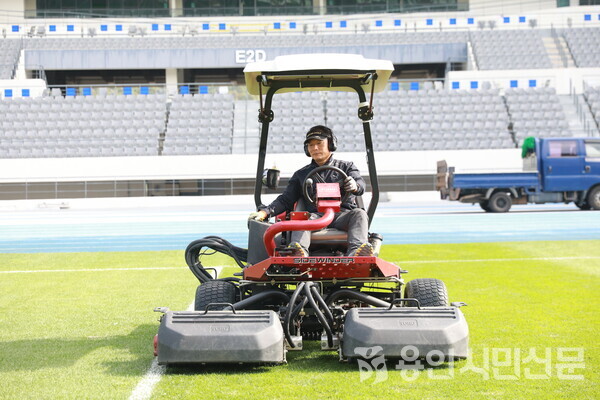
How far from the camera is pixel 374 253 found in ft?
20.9

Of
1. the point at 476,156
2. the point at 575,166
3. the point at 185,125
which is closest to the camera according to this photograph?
the point at 575,166

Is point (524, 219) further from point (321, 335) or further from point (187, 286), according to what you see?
point (321, 335)

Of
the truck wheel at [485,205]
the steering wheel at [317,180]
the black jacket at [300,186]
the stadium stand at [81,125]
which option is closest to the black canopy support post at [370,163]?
the black jacket at [300,186]

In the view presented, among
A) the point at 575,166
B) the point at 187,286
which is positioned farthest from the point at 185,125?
the point at 187,286

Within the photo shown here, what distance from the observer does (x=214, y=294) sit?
669 cm

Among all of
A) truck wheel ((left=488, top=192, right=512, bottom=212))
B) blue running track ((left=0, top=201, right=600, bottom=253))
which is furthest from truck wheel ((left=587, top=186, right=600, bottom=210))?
truck wheel ((left=488, top=192, right=512, bottom=212))

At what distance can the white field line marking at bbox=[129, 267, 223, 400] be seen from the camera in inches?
197

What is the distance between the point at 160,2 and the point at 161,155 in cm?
1738

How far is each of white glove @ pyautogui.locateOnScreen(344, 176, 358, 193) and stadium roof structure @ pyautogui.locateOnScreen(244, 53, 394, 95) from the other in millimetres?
884

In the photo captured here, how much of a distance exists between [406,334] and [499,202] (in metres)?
22.1

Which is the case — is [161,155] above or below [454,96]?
below

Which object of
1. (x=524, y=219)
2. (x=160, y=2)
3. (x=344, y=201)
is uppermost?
(x=160, y=2)

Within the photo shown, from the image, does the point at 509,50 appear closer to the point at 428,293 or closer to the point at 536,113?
the point at 536,113
